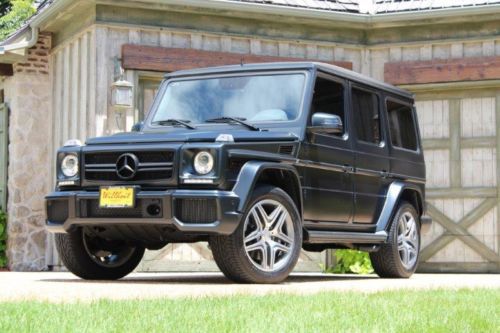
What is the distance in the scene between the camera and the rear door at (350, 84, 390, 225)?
904cm

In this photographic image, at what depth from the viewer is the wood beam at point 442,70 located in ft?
42.5

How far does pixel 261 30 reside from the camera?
42.7ft

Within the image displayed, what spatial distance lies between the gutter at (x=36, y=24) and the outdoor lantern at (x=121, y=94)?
4.11 ft

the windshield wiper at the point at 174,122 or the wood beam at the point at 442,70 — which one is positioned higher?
the wood beam at the point at 442,70

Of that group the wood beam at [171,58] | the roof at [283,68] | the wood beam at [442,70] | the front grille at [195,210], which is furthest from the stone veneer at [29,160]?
the front grille at [195,210]

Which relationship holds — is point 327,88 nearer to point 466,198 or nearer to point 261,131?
point 261,131

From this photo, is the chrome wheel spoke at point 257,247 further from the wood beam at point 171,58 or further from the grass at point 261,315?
the wood beam at point 171,58

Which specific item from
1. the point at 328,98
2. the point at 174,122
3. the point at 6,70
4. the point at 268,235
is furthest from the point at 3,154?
the point at 268,235

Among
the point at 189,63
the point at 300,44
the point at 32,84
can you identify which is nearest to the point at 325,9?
the point at 300,44

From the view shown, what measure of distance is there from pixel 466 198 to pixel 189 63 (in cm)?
397

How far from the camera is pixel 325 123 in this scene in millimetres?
8188

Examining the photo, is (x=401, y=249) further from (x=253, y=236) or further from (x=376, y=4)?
(x=376, y=4)

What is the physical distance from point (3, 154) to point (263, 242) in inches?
275

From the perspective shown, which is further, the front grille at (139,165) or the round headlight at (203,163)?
the front grille at (139,165)
